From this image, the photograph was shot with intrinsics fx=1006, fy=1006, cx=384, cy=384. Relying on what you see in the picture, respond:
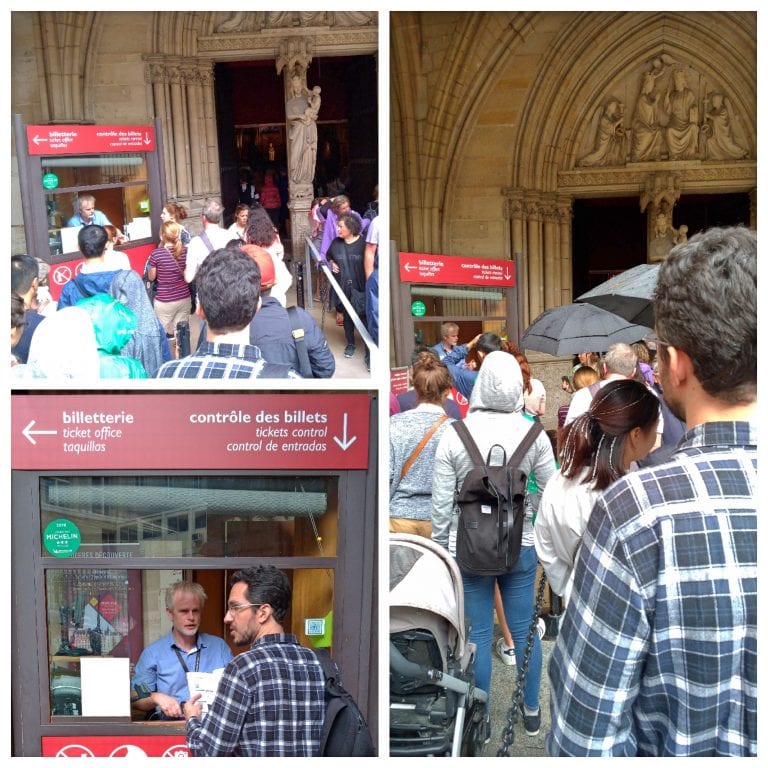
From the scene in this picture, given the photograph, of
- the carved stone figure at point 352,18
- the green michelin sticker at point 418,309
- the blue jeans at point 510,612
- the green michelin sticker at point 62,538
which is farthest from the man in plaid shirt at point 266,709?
the green michelin sticker at point 418,309

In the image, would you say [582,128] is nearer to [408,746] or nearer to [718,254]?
[408,746]

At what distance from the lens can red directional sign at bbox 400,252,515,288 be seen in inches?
319

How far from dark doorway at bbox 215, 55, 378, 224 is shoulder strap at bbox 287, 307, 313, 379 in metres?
0.46

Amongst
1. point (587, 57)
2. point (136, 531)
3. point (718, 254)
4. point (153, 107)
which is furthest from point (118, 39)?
point (587, 57)

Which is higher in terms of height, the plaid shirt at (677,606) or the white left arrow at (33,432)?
the white left arrow at (33,432)

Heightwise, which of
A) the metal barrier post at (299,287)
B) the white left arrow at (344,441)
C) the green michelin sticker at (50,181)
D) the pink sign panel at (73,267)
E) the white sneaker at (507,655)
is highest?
the green michelin sticker at (50,181)

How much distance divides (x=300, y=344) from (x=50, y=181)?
3.50ft

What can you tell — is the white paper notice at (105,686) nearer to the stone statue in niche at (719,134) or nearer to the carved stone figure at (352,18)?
the carved stone figure at (352,18)

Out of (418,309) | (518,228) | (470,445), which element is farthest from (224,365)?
(518,228)

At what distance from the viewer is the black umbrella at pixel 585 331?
478cm

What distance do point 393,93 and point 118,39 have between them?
21.2 ft

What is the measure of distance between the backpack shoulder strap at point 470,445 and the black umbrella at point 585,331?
0.95 m
